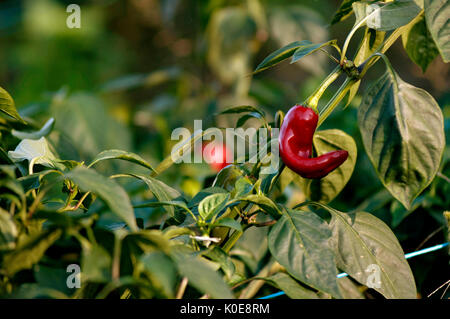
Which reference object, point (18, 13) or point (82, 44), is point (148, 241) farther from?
point (18, 13)

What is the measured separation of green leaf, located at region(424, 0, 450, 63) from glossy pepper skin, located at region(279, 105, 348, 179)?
5.1 inches

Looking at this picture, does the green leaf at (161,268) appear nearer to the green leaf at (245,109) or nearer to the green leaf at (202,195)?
the green leaf at (202,195)

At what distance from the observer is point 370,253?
453mm

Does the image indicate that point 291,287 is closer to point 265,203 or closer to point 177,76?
point 265,203

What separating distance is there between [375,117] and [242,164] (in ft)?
0.47

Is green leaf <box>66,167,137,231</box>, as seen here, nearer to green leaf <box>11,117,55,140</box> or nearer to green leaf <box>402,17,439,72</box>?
green leaf <box>11,117,55,140</box>

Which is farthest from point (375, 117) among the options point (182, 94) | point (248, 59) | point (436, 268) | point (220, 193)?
point (182, 94)

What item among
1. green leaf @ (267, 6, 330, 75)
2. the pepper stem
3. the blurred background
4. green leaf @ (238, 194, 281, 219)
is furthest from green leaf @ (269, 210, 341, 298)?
green leaf @ (267, 6, 330, 75)

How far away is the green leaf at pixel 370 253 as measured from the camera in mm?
435

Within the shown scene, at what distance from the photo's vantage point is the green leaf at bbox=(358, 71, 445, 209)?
44cm

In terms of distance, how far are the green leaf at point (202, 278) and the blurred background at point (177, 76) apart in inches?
12.0

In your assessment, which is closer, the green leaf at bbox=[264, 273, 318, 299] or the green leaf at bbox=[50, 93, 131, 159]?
the green leaf at bbox=[264, 273, 318, 299]

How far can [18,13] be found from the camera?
8.23 ft

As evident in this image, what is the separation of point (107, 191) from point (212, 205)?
0.34 feet
